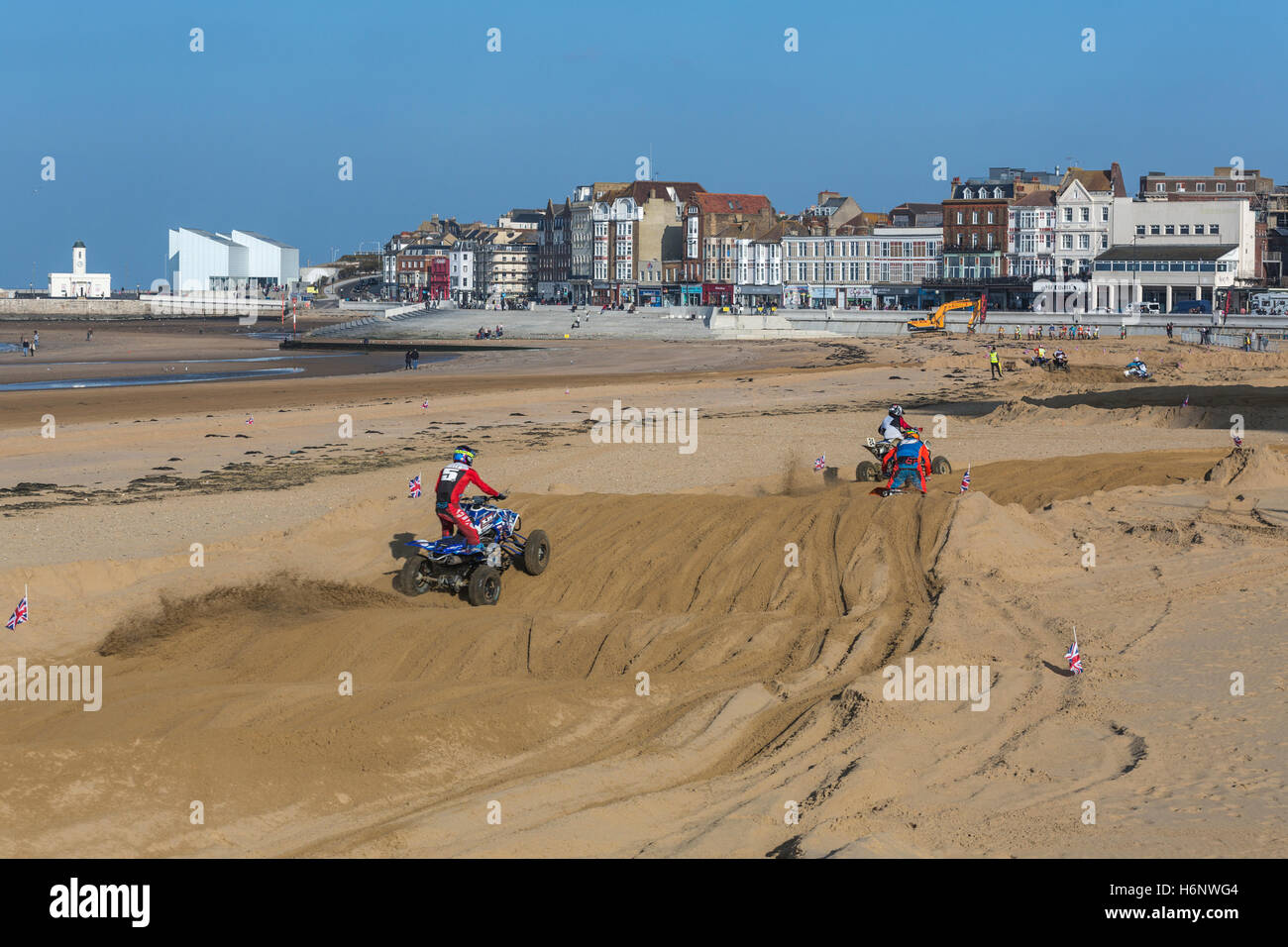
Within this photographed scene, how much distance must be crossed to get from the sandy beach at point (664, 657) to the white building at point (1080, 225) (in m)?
82.3

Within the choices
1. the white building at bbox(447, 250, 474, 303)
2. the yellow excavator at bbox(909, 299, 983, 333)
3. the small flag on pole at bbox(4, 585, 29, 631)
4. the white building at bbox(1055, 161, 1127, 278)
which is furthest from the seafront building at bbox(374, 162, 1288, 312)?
the small flag on pole at bbox(4, 585, 29, 631)

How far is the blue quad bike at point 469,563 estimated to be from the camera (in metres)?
15.6

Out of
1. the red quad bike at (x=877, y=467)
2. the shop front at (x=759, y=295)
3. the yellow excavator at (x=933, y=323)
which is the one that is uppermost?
the shop front at (x=759, y=295)

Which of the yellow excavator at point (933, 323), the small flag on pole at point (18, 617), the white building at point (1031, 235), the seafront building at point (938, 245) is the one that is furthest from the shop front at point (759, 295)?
the small flag on pole at point (18, 617)

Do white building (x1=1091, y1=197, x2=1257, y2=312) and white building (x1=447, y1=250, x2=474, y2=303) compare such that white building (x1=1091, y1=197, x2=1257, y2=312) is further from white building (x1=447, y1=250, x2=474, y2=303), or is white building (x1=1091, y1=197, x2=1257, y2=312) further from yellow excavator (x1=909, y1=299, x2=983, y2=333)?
white building (x1=447, y1=250, x2=474, y2=303)

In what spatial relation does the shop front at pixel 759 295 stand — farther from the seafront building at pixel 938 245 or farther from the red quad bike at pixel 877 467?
the red quad bike at pixel 877 467

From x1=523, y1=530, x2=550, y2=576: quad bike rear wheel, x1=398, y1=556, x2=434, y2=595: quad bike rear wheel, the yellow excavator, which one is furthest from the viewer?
the yellow excavator

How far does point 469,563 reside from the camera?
15852mm

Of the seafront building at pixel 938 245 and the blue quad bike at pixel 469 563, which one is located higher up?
the seafront building at pixel 938 245

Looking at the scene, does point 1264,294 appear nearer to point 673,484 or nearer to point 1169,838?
point 673,484

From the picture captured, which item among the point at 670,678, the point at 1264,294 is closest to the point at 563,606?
the point at 670,678

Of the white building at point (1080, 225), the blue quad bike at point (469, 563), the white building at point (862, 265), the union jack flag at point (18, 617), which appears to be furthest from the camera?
the white building at point (862, 265)

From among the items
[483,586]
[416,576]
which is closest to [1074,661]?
[483,586]

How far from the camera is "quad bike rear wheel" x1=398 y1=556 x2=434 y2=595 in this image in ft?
51.4
